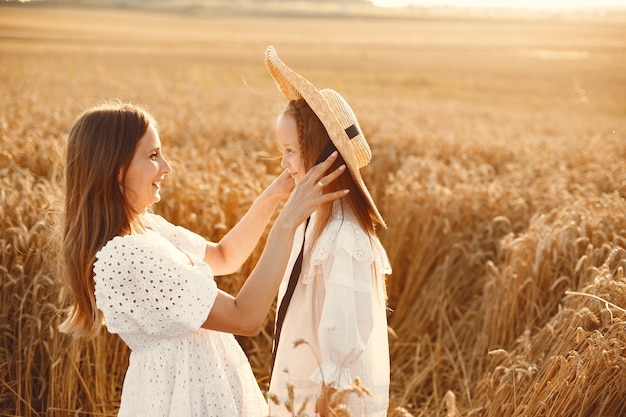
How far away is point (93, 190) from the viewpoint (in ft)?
7.79

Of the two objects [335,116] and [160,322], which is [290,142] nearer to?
[335,116]

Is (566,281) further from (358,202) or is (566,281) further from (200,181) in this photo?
(200,181)

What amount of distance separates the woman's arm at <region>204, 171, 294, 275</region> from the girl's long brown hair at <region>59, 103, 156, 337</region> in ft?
2.29

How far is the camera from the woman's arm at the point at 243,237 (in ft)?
9.98

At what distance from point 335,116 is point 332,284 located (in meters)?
0.68

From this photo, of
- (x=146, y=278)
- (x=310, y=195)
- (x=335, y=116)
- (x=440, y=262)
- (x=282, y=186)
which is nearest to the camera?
(x=146, y=278)

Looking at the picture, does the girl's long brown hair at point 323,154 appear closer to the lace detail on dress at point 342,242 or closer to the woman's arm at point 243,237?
the lace detail on dress at point 342,242

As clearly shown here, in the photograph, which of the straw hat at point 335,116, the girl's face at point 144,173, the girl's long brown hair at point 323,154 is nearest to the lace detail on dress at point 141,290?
the girl's face at point 144,173

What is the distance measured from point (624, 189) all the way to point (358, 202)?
4402 millimetres

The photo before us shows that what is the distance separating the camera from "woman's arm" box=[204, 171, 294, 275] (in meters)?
3.04

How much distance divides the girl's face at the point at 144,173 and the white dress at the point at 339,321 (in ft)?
2.19

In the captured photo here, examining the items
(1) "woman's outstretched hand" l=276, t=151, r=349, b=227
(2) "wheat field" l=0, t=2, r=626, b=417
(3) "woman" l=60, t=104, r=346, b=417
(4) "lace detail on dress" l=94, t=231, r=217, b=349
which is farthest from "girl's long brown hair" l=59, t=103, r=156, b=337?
(1) "woman's outstretched hand" l=276, t=151, r=349, b=227

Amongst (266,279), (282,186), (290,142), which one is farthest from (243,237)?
(266,279)

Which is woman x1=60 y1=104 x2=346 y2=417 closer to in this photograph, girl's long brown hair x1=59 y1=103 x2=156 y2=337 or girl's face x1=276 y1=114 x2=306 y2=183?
girl's long brown hair x1=59 y1=103 x2=156 y2=337
